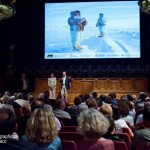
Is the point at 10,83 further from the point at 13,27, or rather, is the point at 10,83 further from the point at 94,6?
the point at 94,6

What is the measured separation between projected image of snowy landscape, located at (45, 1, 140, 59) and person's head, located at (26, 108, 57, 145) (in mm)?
14366

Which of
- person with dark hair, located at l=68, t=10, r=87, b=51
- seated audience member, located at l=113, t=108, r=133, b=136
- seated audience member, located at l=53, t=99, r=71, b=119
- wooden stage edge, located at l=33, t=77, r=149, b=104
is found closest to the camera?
seated audience member, located at l=113, t=108, r=133, b=136

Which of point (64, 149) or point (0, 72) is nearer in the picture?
point (64, 149)

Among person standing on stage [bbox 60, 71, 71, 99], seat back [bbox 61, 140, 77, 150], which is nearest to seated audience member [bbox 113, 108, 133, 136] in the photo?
seat back [bbox 61, 140, 77, 150]

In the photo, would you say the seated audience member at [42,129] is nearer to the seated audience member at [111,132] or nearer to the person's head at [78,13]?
the seated audience member at [111,132]

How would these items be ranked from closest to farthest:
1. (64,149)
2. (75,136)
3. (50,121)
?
(50,121), (64,149), (75,136)

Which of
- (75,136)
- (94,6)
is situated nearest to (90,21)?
(94,6)

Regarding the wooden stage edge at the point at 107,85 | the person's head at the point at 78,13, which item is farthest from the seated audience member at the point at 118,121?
the person's head at the point at 78,13

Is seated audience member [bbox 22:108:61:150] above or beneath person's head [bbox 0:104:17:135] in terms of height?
beneath

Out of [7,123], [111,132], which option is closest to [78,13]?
[111,132]

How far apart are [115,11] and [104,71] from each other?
2.57 metres

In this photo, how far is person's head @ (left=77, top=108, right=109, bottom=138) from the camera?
11.3ft

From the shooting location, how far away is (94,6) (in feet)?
59.1

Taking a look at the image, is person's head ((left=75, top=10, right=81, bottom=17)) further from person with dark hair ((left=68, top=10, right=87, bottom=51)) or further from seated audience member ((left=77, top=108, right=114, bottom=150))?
seated audience member ((left=77, top=108, right=114, bottom=150))
